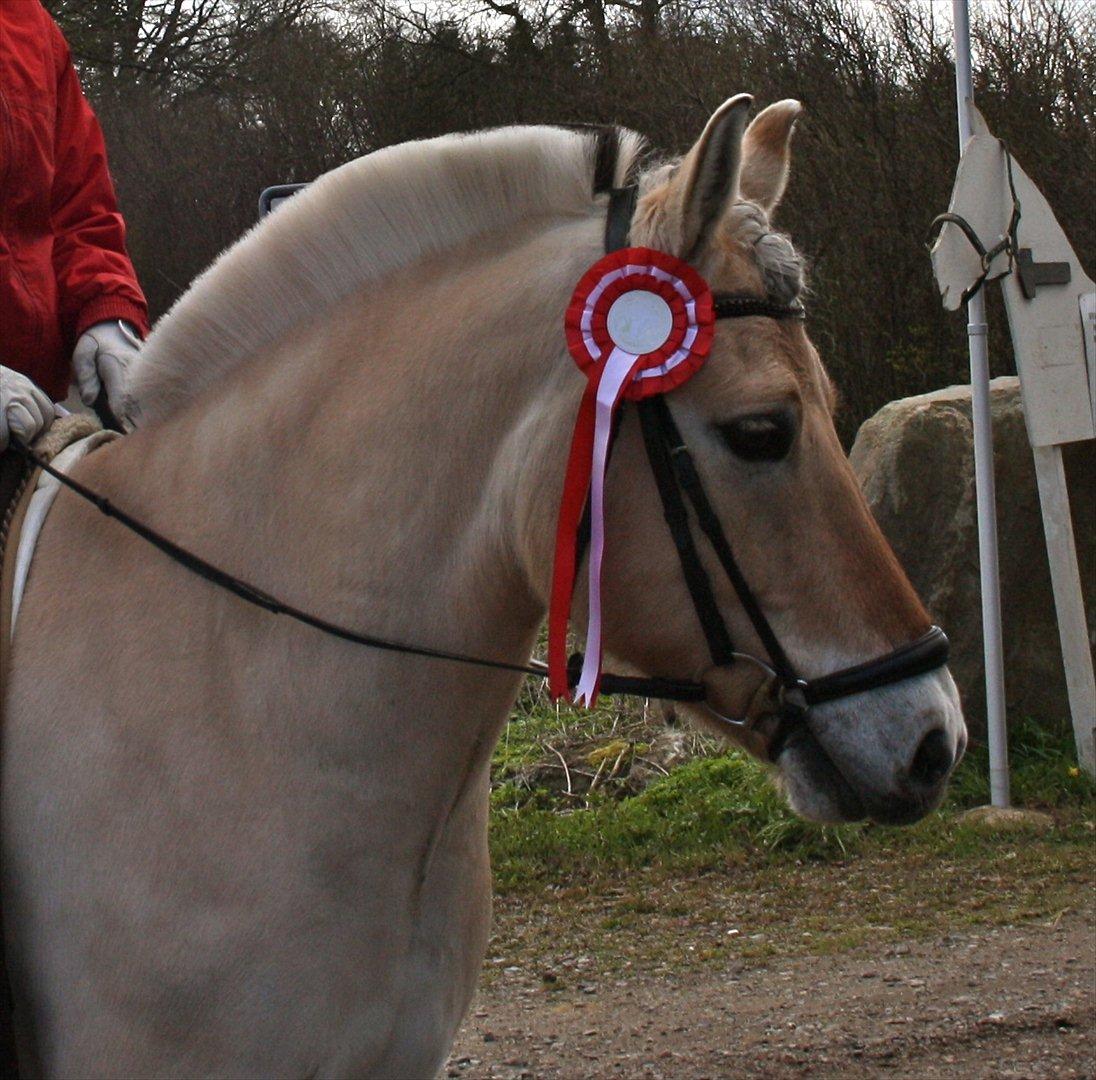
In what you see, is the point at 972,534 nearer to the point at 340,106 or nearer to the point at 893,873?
the point at 893,873

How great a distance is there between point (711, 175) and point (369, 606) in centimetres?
77

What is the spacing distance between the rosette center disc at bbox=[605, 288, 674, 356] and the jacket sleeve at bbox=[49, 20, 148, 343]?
1.15 meters

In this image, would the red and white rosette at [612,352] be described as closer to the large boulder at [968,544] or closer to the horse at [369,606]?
the horse at [369,606]

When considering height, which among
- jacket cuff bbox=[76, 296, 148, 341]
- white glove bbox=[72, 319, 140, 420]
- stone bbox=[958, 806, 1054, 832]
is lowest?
stone bbox=[958, 806, 1054, 832]

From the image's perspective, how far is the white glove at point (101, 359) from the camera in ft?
8.32

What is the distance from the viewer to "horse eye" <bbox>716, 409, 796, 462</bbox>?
1896 millimetres

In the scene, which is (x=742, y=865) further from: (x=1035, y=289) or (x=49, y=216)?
(x=49, y=216)

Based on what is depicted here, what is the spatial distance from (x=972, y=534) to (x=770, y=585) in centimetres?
451

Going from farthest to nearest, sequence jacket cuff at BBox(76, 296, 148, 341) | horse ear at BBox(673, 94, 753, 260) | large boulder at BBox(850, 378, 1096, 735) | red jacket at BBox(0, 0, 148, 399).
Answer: large boulder at BBox(850, 378, 1096, 735) → jacket cuff at BBox(76, 296, 148, 341) → red jacket at BBox(0, 0, 148, 399) → horse ear at BBox(673, 94, 753, 260)

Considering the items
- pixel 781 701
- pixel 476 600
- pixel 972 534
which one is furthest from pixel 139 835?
pixel 972 534

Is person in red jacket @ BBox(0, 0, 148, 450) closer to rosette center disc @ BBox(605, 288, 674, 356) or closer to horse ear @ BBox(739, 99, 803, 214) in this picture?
rosette center disc @ BBox(605, 288, 674, 356)

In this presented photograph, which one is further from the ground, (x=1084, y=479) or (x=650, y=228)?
(x=650, y=228)

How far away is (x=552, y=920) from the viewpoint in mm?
4938

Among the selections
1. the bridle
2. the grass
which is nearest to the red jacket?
the bridle
